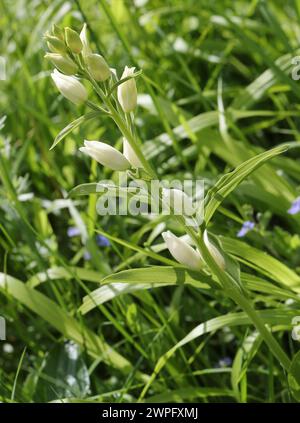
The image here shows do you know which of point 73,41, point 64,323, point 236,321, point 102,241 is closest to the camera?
point 73,41

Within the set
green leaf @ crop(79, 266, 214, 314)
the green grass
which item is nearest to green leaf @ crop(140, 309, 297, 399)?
the green grass

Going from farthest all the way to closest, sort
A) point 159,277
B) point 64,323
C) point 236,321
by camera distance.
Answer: point 64,323
point 236,321
point 159,277

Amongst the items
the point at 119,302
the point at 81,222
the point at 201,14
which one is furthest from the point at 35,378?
the point at 201,14

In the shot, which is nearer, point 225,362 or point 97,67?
point 97,67

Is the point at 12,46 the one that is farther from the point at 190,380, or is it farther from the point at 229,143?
the point at 190,380

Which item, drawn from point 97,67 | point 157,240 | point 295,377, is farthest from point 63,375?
point 97,67

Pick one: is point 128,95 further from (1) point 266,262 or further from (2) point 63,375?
(2) point 63,375

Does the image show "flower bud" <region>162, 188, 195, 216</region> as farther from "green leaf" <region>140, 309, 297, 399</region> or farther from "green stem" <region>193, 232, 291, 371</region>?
"green leaf" <region>140, 309, 297, 399</region>

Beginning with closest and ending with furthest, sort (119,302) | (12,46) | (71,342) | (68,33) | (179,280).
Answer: (68,33) < (179,280) < (119,302) < (71,342) < (12,46)
